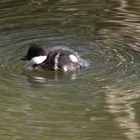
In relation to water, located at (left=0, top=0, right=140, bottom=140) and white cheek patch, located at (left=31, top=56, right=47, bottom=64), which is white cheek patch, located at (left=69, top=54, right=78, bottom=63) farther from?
white cheek patch, located at (left=31, top=56, right=47, bottom=64)

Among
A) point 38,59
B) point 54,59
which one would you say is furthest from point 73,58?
point 38,59

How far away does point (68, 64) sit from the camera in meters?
7.50

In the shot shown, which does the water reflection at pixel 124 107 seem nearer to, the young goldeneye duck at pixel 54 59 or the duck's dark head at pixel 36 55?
the young goldeneye duck at pixel 54 59

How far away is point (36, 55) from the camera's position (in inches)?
303

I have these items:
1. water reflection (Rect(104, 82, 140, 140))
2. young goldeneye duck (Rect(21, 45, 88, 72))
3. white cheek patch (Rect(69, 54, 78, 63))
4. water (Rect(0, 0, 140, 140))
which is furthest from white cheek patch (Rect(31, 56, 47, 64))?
water reflection (Rect(104, 82, 140, 140))

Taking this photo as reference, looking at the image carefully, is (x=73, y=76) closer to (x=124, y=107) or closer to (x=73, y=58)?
(x=73, y=58)

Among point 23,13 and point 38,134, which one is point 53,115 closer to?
point 38,134

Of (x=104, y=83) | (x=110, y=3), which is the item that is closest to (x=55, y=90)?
(x=104, y=83)

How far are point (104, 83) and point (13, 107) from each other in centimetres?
110

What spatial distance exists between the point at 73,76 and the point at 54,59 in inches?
17.6

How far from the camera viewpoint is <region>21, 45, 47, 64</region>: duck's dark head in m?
7.64

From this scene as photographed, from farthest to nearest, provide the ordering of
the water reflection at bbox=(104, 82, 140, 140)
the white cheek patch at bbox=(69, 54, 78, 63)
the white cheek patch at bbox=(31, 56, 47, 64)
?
the white cheek patch at bbox=(31, 56, 47, 64), the white cheek patch at bbox=(69, 54, 78, 63), the water reflection at bbox=(104, 82, 140, 140)

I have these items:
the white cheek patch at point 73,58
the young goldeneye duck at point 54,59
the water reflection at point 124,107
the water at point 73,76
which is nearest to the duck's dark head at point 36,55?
the young goldeneye duck at point 54,59

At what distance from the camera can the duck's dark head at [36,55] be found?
25.1 ft
